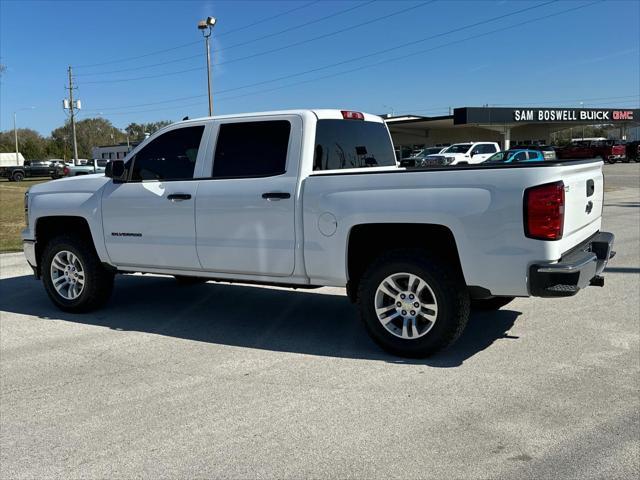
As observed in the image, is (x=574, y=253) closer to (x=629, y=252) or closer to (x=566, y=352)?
(x=566, y=352)

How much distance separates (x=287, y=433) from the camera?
363cm

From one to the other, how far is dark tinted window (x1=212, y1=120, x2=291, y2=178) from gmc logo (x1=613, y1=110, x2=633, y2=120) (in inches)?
2687

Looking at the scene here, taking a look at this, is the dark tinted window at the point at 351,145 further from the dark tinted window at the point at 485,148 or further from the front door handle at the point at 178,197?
the dark tinted window at the point at 485,148

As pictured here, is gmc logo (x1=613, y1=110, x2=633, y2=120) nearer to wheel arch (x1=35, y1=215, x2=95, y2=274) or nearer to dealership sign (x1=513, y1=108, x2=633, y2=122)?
dealership sign (x1=513, y1=108, x2=633, y2=122)

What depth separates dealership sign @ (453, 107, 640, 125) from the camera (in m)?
57.0

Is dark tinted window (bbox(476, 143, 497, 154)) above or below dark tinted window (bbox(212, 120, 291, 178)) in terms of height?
above

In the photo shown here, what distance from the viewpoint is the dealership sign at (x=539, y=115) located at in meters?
57.0

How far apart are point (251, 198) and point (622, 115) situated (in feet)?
228

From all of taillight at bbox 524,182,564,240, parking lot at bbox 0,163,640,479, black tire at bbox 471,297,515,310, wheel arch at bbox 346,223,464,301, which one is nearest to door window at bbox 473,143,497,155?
parking lot at bbox 0,163,640,479

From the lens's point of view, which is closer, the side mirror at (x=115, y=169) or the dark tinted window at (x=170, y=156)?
the dark tinted window at (x=170, y=156)

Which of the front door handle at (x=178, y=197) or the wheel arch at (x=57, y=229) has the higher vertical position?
the front door handle at (x=178, y=197)

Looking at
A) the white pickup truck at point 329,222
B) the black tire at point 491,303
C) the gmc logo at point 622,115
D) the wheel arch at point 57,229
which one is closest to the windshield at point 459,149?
the white pickup truck at point 329,222

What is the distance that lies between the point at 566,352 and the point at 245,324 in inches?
116

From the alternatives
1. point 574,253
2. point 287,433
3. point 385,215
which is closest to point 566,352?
point 574,253
